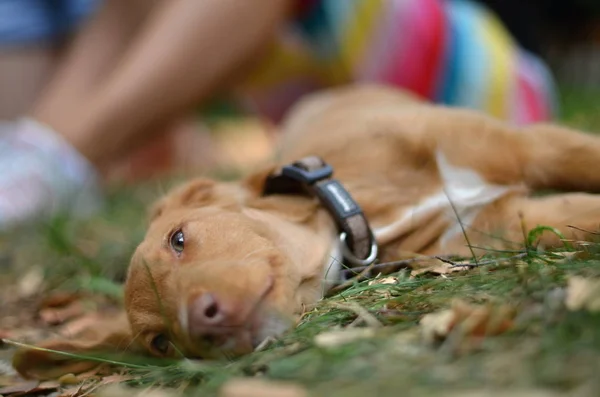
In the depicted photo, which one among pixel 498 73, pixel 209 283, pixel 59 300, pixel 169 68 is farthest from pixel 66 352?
pixel 498 73

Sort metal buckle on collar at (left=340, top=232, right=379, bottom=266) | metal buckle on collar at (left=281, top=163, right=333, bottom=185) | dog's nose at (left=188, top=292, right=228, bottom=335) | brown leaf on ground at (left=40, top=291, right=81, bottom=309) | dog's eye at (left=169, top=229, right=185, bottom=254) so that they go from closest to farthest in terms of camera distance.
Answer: dog's nose at (left=188, top=292, right=228, bottom=335), dog's eye at (left=169, top=229, right=185, bottom=254), metal buckle on collar at (left=340, top=232, right=379, bottom=266), metal buckle on collar at (left=281, top=163, right=333, bottom=185), brown leaf on ground at (left=40, top=291, right=81, bottom=309)

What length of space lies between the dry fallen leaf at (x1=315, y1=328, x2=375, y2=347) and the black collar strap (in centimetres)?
73

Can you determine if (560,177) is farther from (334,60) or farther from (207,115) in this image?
(207,115)

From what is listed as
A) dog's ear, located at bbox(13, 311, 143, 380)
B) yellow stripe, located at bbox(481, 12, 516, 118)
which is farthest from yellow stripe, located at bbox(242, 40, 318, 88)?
dog's ear, located at bbox(13, 311, 143, 380)

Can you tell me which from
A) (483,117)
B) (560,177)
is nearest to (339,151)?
(483,117)

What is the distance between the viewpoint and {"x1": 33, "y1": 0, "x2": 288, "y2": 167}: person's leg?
14.7 feet

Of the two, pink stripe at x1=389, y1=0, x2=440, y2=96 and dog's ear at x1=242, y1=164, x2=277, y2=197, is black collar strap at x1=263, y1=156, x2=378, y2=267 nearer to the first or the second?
dog's ear at x1=242, y1=164, x2=277, y2=197

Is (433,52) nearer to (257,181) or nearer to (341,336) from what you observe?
(257,181)

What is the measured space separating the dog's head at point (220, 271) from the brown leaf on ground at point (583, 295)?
0.75 metres

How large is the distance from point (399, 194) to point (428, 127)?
1.02ft

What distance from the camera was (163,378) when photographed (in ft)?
6.31

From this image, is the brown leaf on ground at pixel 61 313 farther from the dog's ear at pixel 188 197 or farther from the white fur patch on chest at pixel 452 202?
the white fur patch on chest at pixel 452 202

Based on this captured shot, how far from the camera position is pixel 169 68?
454 centimetres

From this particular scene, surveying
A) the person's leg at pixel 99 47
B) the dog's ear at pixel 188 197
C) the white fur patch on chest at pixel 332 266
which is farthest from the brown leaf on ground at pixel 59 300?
the person's leg at pixel 99 47
